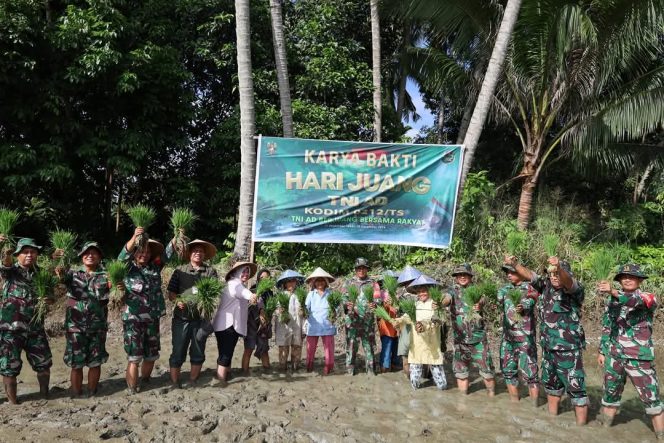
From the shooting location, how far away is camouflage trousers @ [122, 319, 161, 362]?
4.68 m

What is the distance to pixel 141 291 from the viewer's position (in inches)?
186

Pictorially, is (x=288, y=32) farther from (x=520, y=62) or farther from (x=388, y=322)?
(x=388, y=322)

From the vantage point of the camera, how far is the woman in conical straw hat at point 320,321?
5680mm

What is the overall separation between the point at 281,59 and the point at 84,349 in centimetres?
624

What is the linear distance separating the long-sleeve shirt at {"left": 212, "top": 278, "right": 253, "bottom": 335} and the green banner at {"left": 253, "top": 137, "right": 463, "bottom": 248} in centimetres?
242

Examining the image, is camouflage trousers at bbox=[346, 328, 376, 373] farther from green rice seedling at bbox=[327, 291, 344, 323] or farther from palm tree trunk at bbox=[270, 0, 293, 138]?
palm tree trunk at bbox=[270, 0, 293, 138]

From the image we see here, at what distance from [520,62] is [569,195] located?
5.51 metres

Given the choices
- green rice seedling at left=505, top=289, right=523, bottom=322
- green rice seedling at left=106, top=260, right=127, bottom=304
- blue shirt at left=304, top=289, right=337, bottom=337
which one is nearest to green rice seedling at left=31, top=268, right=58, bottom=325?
green rice seedling at left=106, top=260, right=127, bottom=304

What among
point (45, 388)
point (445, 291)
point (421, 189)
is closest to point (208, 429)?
point (45, 388)

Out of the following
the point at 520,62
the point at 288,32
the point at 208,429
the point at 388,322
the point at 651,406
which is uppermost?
the point at 288,32

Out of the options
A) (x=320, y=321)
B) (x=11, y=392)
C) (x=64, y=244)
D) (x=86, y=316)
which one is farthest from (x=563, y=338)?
(x=11, y=392)

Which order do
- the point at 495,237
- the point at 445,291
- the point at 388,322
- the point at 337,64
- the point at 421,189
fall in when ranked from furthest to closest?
the point at 337,64 → the point at 495,237 → the point at 421,189 → the point at 388,322 → the point at 445,291

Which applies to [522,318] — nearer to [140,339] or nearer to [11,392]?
[140,339]

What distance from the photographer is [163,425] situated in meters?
4.06
